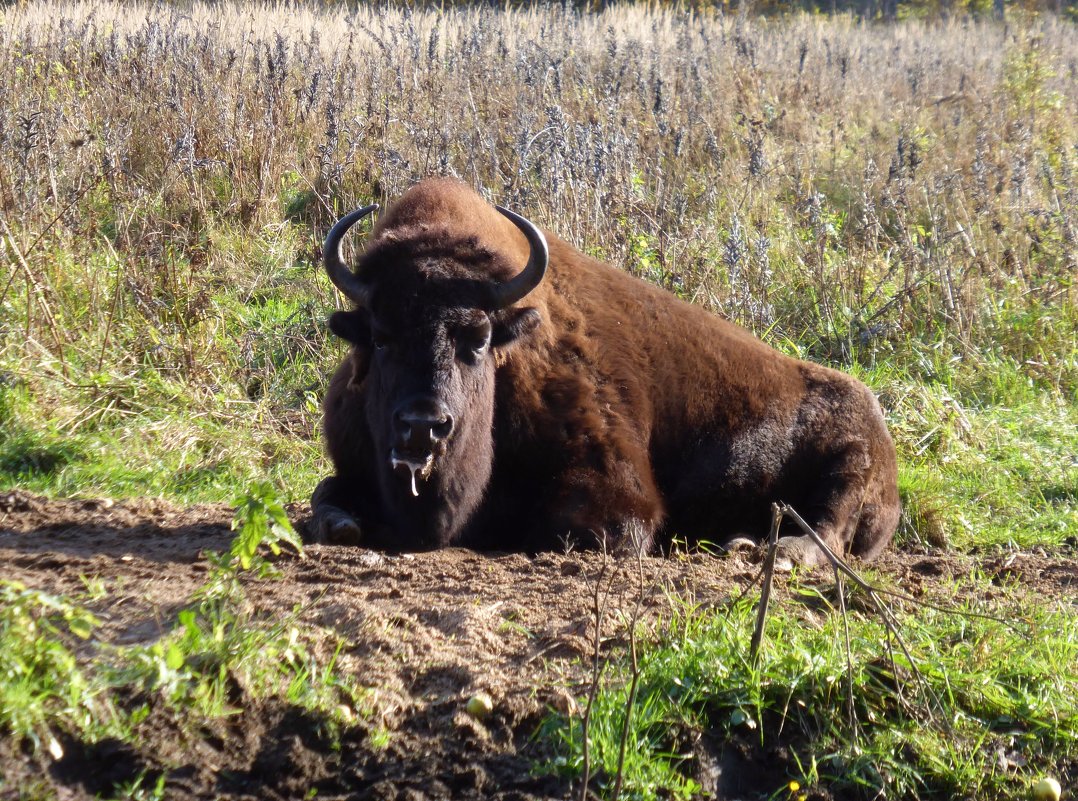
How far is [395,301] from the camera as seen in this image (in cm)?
550

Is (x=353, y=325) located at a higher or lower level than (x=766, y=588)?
higher

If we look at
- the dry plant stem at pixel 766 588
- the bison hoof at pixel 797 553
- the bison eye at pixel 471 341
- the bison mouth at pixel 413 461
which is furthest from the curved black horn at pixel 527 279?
the dry plant stem at pixel 766 588

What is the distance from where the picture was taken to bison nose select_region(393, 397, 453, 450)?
5215 mm

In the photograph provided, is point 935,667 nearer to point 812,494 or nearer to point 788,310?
point 812,494

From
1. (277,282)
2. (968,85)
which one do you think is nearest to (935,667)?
(277,282)

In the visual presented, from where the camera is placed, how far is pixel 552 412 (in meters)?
6.12

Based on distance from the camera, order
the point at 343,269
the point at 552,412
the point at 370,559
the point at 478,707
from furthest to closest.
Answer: the point at 552,412 → the point at 343,269 → the point at 370,559 → the point at 478,707

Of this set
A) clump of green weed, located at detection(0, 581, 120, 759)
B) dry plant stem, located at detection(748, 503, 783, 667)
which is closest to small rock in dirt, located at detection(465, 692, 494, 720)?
dry plant stem, located at detection(748, 503, 783, 667)

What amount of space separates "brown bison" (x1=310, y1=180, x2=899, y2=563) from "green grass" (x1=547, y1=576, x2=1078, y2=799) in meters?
1.77

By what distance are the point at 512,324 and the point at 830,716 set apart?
8.62 ft

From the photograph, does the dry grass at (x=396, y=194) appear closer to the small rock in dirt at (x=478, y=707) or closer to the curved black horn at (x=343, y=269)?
the curved black horn at (x=343, y=269)

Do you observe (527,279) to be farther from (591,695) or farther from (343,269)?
(591,695)

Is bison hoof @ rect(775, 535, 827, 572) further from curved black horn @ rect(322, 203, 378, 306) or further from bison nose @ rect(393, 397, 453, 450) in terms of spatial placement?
curved black horn @ rect(322, 203, 378, 306)

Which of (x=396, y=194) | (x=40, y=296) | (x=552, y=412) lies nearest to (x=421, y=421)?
(x=552, y=412)
